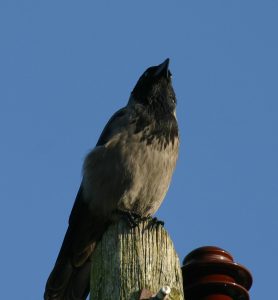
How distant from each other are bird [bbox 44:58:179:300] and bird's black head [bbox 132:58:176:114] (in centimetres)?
18

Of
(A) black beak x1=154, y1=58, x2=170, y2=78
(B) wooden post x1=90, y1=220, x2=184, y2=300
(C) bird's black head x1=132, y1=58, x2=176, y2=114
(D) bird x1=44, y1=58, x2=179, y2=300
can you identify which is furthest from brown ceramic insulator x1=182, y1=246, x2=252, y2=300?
(A) black beak x1=154, y1=58, x2=170, y2=78

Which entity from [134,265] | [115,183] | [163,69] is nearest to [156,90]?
[163,69]

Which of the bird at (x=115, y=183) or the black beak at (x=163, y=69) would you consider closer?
the bird at (x=115, y=183)

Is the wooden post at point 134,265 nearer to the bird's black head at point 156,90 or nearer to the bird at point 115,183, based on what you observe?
the bird at point 115,183

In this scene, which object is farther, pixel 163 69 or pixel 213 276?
pixel 163 69

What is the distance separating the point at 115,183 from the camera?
6688mm

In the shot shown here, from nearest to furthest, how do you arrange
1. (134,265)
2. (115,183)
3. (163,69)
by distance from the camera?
(134,265)
(115,183)
(163,69)

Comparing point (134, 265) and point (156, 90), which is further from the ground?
point (156, 90)

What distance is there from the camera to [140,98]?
7.69m

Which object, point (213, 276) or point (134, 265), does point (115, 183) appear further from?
point (134, 265)

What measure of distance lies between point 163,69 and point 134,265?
4792 millimetres

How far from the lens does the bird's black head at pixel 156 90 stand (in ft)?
24.9

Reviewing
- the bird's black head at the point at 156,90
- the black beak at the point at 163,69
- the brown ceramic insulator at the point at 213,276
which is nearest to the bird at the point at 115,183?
the bird's black head at the point at 156,90

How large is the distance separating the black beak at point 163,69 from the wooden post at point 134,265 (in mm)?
4328
